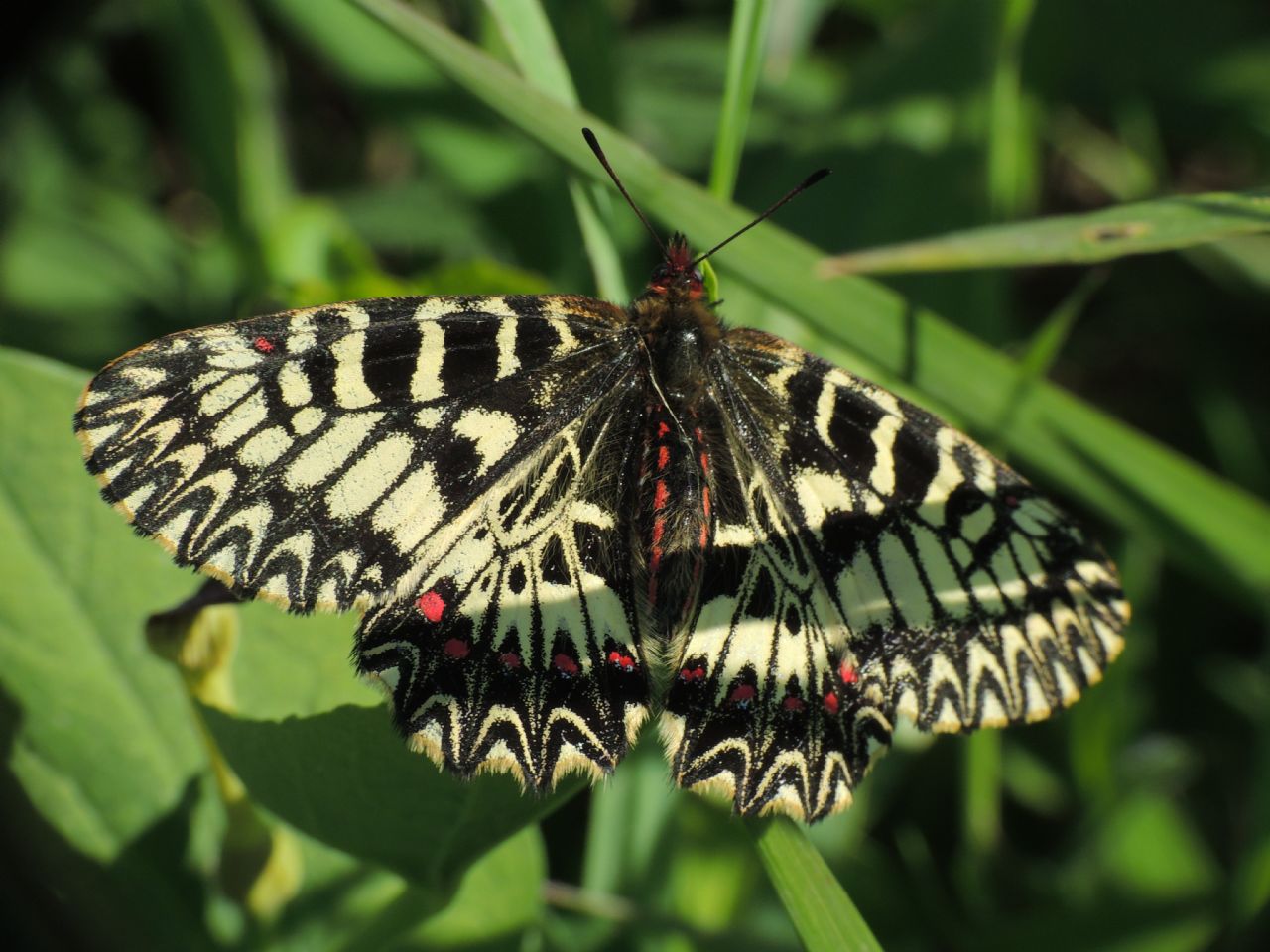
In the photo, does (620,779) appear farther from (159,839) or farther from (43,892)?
(43,892)

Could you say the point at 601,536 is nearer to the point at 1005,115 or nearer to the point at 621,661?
the point at 621,661

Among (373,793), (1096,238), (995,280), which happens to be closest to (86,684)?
(373,793)

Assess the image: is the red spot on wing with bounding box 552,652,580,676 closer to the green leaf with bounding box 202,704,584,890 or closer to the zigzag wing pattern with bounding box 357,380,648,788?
the zigzag wing pattern with bounding box 357,380,648,788

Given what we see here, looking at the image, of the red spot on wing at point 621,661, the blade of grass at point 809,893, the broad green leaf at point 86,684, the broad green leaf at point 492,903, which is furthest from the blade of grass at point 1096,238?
the broad green leaf at point 86,684

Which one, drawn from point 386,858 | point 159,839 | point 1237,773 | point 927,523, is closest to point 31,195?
point 159,839

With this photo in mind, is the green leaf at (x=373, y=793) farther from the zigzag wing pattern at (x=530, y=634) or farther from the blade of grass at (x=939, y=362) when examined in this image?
the blade of grass at (x=939, y=362)

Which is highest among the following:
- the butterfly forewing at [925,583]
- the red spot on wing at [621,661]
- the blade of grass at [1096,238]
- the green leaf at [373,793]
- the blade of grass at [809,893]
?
the blade of grass at [1096,238]
